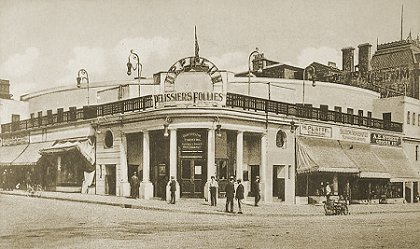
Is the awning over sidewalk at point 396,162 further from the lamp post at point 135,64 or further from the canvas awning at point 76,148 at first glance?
the lamp post at point 135,64

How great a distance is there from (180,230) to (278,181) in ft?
26.5

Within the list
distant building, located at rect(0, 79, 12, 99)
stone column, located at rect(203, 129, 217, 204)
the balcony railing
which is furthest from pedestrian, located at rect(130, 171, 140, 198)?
distant building, located at rect(0, 79, 12, 99)

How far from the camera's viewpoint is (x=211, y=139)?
52.4 feet

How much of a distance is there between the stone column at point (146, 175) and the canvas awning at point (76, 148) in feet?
5.73

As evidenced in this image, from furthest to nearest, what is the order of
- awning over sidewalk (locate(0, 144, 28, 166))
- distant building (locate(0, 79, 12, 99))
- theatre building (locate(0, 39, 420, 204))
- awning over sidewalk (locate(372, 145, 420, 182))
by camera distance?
awning over sidewalk (locate(372, 145, 420, 182)) → theatre building (locate(0, 39, 420, 204)) → awning over sidewalk (locate(0, 144, 28, 166)) → distant building (locate(0, 79, 12, 99))

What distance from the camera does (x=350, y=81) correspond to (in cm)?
2170

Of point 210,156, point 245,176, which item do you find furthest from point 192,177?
point 245,176

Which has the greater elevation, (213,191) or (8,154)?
(8,154)

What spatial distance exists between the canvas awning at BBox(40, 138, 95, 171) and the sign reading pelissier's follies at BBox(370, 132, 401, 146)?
378 inches

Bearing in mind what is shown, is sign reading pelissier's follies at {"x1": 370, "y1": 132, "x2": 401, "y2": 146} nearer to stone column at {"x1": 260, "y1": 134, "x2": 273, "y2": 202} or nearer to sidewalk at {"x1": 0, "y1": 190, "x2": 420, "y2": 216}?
sidewalk at {"x1": 0, "y1": 190, "x2": 420, "y2": 216}

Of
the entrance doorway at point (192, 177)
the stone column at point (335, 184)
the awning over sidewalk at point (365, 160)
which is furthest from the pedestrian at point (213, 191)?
the awning over sidewalk at point (365, 160)

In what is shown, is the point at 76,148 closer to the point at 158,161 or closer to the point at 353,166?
the point at 158,161

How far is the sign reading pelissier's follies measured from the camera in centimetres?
2045

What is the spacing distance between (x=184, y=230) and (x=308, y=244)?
241 cm
